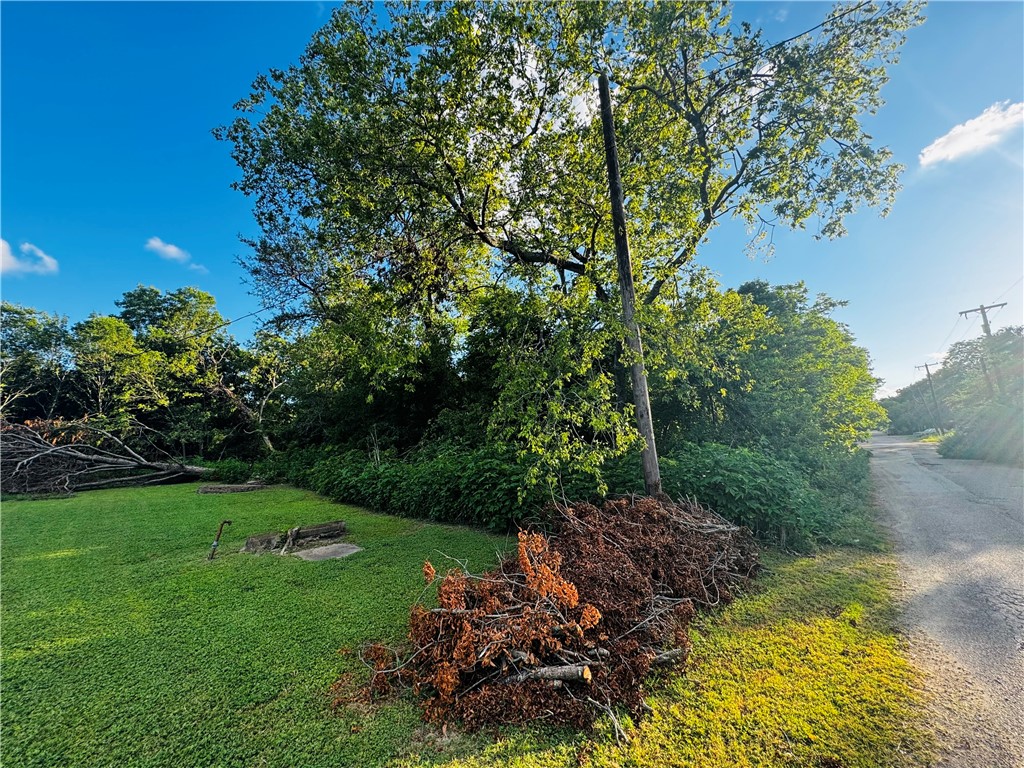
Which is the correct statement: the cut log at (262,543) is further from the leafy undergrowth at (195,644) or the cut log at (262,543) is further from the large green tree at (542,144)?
the large green tree at (542,144)

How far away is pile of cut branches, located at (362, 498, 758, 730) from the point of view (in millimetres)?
2234

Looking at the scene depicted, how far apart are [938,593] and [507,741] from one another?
4.32m

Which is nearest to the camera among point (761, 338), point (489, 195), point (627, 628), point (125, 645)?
point (627, 628)

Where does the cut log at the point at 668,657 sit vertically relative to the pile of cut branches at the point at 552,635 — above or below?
below

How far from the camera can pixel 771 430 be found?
8.29 m

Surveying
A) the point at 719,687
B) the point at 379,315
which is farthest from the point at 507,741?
the point at 379,315

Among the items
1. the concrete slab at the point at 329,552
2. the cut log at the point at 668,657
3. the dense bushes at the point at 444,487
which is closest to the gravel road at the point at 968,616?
the cut log at the point at 668,657

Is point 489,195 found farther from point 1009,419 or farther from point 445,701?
point 1009,419

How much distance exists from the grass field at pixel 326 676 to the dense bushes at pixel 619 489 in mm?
565

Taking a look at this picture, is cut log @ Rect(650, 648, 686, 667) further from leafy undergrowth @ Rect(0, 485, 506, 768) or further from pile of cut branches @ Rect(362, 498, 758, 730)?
leafy undergrowth @ Rect(0, 485, 506, 768)

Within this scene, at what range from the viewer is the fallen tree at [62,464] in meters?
10.6

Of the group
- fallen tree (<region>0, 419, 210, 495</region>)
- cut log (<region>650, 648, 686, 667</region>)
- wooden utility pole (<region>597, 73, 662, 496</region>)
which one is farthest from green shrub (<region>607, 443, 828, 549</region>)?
fallen tree (<region>0, 419, 210, 495</region>)

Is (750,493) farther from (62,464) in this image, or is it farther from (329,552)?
(62,464)

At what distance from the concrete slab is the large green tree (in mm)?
2940
